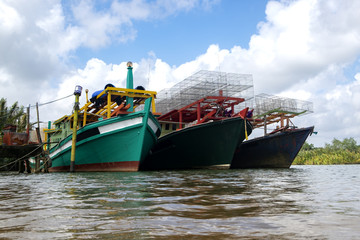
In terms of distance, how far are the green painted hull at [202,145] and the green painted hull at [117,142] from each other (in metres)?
2.61

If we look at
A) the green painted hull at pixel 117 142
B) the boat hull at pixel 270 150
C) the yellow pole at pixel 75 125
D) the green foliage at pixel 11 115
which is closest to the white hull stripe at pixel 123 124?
the green painted hull at pixel 117 142

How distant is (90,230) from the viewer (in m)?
3.22

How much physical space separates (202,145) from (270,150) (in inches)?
333

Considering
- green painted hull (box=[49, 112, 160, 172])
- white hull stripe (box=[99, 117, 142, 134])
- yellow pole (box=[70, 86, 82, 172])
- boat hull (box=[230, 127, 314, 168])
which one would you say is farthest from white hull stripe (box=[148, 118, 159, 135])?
boat hull (box=[230, 127, 314, 168])

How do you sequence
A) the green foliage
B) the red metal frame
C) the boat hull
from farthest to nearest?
the green foliage
the boat hull
the red metal frame

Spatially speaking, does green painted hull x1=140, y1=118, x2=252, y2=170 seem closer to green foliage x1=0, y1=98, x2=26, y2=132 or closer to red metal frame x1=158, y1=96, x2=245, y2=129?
red metal frame x1=158, y1=96, x2=245, y2=129

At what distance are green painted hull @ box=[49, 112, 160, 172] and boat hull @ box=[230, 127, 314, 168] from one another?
1070 centimetres

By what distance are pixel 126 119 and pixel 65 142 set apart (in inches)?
242

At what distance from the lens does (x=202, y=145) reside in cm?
2234

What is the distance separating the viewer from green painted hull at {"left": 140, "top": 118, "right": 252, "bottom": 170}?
72.2 ft

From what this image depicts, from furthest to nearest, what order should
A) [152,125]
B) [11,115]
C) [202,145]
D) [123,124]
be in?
1. [11,115]
2. [202,145]
3. [152,125]
4. [123,124]

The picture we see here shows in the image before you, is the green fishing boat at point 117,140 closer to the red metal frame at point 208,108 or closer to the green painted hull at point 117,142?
the green painted hull at point 117,142

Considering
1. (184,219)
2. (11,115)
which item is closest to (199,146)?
(184,219)

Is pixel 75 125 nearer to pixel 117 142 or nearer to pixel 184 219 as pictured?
pixel 117 142
